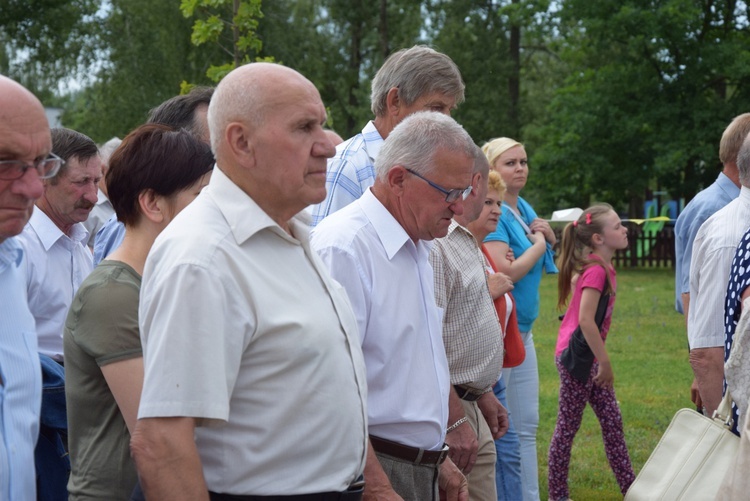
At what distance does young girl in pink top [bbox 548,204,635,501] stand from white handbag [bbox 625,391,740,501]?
99.0 inches

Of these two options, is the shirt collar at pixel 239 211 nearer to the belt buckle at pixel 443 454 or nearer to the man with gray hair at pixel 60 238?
the belt buckle at pixel 443 454

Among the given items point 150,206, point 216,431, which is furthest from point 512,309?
point 216,431

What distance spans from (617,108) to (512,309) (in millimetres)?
26780

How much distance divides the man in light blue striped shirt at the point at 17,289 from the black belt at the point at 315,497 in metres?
0.49

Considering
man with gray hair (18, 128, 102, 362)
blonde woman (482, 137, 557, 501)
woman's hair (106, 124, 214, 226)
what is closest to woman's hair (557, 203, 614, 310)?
blonde woman (482, 137, 557, 501)

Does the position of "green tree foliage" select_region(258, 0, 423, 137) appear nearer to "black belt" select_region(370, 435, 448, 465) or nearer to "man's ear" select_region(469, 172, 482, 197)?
"man's ear" select_region(469, 172, 482, 197)

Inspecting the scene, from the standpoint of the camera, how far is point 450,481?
143 inches

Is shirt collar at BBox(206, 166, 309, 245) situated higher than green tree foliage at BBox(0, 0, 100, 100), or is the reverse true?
green tree foliage at BBox(0, 0, 100, 100)

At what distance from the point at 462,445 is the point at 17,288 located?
1.90 metres

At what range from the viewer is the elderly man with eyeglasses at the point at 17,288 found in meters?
2.32

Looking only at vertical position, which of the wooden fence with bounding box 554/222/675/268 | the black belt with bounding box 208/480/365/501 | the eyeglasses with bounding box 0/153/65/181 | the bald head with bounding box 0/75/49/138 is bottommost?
the wooden fence with bounding box 554/222/675/268

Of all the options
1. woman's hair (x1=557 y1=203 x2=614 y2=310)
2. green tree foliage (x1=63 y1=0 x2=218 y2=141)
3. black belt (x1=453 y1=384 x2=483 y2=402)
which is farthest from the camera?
green tree foliage (x1=63 y1=0 x2=218 y2=141)

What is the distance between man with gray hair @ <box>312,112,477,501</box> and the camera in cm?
329

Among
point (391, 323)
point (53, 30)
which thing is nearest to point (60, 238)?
point (391, 323)
